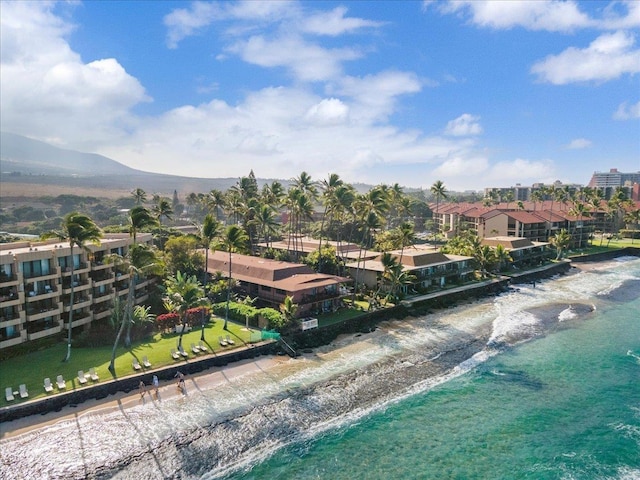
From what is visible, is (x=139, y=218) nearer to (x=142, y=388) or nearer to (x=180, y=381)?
(x=142, y=388)

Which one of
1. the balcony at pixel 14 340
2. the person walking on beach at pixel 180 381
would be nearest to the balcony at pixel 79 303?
the balcony at pixel 14 340

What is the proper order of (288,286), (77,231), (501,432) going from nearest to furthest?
1. (501,432)
2. (77,231)
3. (288,286)

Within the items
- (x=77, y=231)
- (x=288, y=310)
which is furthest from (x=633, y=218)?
(x=77, y=231)

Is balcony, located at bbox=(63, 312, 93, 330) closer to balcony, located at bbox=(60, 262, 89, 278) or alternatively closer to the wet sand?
balcony, located at bbox=(60, 262, 89, 278)

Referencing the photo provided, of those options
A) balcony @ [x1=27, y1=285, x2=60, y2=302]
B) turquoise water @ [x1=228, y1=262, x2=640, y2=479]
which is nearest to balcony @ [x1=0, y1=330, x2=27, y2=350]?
balcony @ [x1=27, y1=285, x2=60, y2=302]

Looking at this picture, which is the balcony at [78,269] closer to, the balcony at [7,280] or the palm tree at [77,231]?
the balcony at [7,280]

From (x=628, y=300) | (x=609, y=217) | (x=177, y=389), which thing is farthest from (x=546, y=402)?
(x=609, y=217)
